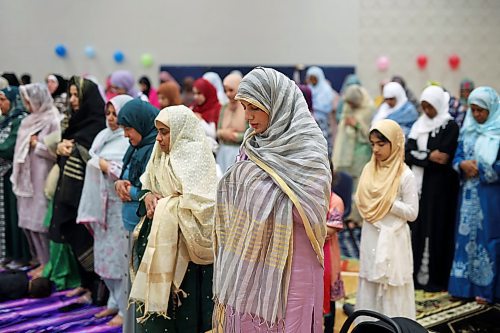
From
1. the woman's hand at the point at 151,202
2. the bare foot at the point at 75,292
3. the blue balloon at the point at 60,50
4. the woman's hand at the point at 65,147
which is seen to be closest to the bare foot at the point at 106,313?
the bare foot at the point at 75,292

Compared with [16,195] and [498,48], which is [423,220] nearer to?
[16,195]

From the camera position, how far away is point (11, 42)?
33.2ft

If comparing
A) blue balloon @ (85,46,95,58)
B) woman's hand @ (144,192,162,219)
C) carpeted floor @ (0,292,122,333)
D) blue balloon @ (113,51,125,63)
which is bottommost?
carpeted floor @ (0,292,122,333)

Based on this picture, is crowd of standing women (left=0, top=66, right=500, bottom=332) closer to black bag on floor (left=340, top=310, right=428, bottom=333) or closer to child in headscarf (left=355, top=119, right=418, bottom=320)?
child in headscarf (left=355, top=119, right=418, bottom=320)

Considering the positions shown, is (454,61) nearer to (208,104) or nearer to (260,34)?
(260,34)

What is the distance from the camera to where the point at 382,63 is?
9.70m

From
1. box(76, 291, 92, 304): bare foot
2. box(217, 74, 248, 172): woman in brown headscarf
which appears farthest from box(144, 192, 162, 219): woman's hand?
box(217, 74, 248, 172): woman in brown headscarf

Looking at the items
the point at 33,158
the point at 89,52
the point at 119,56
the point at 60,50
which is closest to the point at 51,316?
the point at 33,158

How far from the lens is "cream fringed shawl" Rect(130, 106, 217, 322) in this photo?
3203 mm

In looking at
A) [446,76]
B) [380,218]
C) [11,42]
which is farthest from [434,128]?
[11,42]

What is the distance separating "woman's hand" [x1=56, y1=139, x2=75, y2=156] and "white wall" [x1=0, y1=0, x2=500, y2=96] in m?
5.60

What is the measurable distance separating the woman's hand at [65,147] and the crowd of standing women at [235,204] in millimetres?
12

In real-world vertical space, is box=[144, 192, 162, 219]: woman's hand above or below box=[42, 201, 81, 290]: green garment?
above

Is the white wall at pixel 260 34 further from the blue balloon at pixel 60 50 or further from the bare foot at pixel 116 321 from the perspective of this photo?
the bare foot at pixel 116 321
